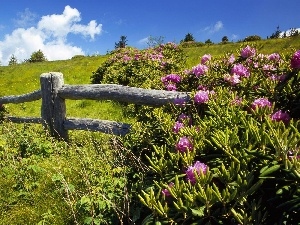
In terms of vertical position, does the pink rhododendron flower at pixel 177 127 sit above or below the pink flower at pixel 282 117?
below

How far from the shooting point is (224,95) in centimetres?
305

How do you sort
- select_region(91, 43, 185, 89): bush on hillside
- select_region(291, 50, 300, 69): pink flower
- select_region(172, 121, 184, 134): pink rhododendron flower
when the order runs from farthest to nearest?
select_region(91, 43, 185, 89): bush on hillside < select_region(172, 121, 184, 134): pink rhododendron flower < select_region(291, 50, 300, 69): pink flower

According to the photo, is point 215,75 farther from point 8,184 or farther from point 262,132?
point 8,184

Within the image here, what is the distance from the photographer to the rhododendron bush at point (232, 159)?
1.66 metres

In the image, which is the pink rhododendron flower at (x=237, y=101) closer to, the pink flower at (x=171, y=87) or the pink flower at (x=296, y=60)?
the pink flower at (x=296, y=60)

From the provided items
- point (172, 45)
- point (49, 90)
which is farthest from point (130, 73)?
point (49, 90)

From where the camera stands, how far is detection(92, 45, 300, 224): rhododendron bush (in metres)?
1.66

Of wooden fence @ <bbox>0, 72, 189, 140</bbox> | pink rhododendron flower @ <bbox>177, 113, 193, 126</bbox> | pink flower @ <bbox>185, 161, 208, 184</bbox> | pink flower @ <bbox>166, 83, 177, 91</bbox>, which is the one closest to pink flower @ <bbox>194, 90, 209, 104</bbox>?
pink rhododendron flower @ <bbox>177, 113, 193, 126</bbox>

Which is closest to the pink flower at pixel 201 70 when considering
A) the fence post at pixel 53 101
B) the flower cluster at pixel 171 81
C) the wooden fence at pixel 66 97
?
the flower cluster at pixel 171 81

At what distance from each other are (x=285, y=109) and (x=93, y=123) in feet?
15.7

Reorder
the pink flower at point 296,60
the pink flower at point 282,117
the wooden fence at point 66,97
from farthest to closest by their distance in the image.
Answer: the wooden fence at point 66,97 < the pink flower at point 296,60 < the pink flower at point 282,117

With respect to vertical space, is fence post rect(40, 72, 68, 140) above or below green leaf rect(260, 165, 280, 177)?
above

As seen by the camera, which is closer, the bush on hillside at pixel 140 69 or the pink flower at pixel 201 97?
the pink flower at pixel 201 97

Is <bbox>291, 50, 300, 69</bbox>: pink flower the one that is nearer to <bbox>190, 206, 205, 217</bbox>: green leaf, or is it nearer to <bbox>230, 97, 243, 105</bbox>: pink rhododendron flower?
<bbox>230, 97, 243, 105</bbox>: pink rhododendron flower
